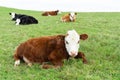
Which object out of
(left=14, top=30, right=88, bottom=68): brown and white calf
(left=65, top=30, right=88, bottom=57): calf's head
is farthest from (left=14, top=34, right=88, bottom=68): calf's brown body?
(left=65, top=30, right=88, bottom=57): calf's head

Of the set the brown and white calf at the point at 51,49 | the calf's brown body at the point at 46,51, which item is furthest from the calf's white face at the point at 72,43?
the calf's brown body at the point at 46,51

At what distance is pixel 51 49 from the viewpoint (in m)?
7.51

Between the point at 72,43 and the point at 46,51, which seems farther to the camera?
the point at 46,51

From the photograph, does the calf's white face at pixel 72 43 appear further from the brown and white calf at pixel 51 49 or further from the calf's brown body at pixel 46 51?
the calf's brown body at pixel 46 51

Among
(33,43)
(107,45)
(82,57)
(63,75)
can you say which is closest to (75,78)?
(63,75)

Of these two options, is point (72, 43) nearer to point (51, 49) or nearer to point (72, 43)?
point (72, 43)

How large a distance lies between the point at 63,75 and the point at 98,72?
89 centimetres

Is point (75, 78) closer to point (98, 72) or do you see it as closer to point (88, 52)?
point (98, 72)

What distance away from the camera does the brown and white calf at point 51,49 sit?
23.3 feet

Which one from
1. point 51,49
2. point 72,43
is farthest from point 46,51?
point 72,43

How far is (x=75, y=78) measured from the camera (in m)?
6.55

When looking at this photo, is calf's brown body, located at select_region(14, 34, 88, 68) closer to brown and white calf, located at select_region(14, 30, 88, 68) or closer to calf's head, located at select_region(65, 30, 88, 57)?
brown and white calf, located at select_region(14, 30, 88, 68)

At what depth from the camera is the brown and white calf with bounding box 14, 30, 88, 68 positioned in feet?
23.3

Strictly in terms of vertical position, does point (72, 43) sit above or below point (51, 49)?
above
